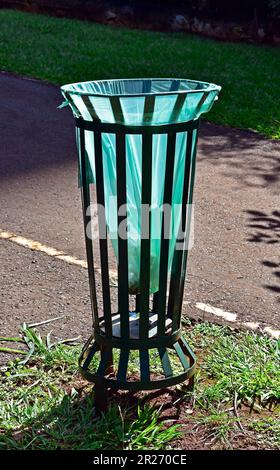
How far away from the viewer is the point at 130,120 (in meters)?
2.53

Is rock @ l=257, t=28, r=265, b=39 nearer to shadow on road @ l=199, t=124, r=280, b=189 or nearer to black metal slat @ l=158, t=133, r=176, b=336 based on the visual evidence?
shadow on road @ l=199, t=124, r=280, b=189

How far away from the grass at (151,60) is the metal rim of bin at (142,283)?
5014mm

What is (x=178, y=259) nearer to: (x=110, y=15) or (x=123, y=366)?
(x=123, y=366)

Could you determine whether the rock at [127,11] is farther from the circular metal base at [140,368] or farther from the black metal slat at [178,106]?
the black metal slat at [178,106]

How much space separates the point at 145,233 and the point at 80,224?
2.41m

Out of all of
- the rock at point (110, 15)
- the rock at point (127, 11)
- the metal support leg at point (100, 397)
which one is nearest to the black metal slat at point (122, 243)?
the metal support leg at point (100, 397)

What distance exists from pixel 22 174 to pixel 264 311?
3047 mm

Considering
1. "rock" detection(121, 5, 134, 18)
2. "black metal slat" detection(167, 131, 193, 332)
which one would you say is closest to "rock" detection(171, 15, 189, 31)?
"rock" detection(121, 5, 134, 18)

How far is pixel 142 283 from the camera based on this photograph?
277 centimetres

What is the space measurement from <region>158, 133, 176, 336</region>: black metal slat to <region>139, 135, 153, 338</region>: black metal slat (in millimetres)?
56

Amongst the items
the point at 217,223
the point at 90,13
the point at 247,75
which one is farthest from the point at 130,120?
the point at 90,13

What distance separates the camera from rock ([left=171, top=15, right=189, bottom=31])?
14.9m

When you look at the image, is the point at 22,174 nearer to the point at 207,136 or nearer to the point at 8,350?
the point at 207,136

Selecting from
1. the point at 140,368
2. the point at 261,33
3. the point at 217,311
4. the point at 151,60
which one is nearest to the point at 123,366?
the point at 140,368
